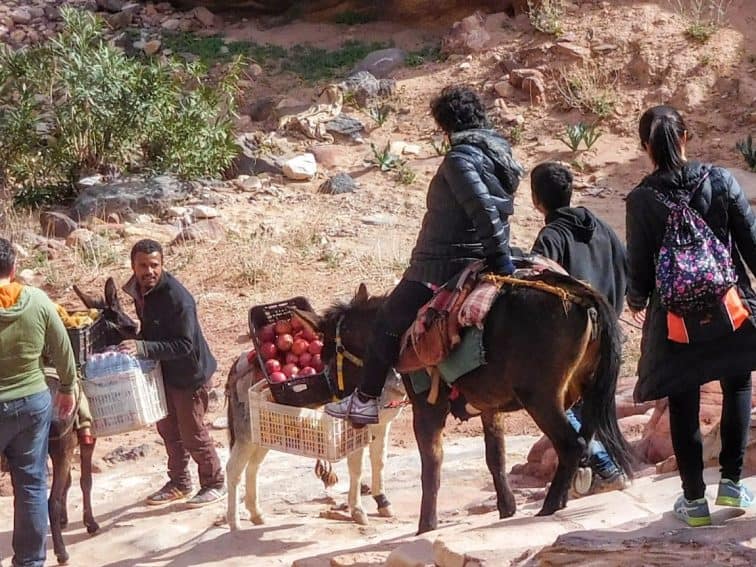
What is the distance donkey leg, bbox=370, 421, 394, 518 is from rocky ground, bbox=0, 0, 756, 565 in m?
0.12

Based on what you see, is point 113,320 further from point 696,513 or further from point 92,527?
point 696,513

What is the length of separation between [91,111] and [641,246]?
10.4 m

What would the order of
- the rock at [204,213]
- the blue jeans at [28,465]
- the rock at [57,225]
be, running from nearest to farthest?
the blue jeans at [28,465] → the rock at [57,225] → the rock at [204,213]

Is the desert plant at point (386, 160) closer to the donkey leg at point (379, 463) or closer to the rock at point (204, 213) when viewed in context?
the rock at point (204, 213)

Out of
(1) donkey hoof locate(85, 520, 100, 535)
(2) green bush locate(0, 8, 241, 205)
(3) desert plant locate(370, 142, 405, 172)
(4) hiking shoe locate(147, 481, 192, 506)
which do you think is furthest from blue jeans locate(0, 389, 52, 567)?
(3) desert plant locate(370, 142, 405, 172)

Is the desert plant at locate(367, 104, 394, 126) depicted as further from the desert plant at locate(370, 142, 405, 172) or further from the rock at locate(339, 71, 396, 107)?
the desert plant at locate(370, 142, 405, 172)

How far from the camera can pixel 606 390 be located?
6.06m

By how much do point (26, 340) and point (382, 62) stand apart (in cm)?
1308

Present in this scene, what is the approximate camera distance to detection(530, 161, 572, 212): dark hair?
21.4 ft

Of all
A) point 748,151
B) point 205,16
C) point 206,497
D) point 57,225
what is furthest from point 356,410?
point 205,16

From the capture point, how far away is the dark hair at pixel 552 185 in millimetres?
6512

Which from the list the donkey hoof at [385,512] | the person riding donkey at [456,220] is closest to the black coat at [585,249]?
the person riding donkey at [456,220]

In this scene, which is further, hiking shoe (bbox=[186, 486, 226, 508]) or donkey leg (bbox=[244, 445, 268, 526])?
hiking shoe (bbox=[186, 486, 226, 508])

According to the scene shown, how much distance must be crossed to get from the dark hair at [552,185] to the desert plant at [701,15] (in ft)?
36.1
